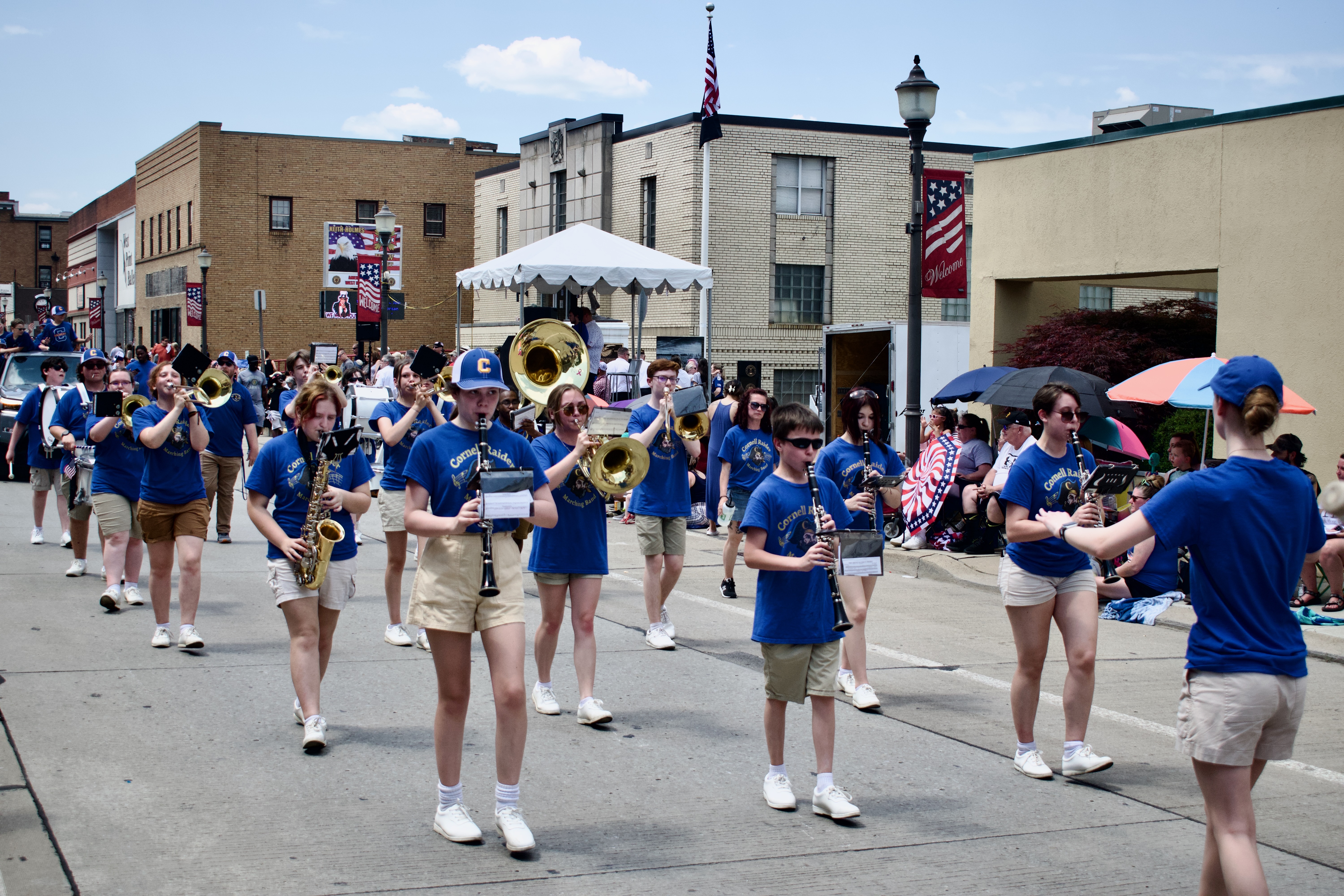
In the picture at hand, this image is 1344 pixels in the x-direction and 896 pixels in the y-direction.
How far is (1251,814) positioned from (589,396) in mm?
4029

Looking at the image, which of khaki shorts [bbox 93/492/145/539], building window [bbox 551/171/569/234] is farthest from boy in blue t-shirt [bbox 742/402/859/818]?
building window [bbox 551/171/569/234]

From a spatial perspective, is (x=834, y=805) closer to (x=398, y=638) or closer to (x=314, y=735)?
(x=314, y=735)

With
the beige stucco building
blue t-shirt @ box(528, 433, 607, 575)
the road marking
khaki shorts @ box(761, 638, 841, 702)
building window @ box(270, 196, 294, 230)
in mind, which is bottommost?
the road marking

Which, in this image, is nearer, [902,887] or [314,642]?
[902,887]

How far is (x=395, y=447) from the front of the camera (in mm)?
8766

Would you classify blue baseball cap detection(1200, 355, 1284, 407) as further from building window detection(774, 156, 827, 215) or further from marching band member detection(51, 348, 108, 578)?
building window detection(774, 156, 827, 215)

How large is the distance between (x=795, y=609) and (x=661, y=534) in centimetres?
335

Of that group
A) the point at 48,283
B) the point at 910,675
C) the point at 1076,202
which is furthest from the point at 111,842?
the point at 48,283

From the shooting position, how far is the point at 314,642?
20.4ft

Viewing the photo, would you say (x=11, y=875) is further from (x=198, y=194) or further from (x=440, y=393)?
(x=198, y=194)

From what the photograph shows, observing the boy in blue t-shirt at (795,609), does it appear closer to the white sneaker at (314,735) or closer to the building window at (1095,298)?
the white sneaker at (314,735)

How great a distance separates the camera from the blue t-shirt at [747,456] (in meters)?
9.54

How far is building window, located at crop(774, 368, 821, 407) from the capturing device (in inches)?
1340

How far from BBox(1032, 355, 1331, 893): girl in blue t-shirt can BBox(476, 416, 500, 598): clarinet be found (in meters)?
2.18
